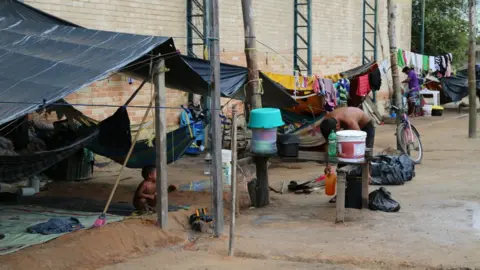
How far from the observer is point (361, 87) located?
46.4 ft

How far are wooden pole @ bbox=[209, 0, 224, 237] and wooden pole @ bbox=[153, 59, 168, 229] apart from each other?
0.52m

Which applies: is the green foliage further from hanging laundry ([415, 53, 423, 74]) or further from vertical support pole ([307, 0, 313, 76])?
vertical support pole ([307, 0, 313, 76])

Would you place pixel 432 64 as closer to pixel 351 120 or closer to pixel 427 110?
pixel 427 110

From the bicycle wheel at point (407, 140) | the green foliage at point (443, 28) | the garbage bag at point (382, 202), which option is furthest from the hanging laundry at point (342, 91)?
the green foliage at point (443, 28)

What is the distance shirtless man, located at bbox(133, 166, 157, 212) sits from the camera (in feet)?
25.2

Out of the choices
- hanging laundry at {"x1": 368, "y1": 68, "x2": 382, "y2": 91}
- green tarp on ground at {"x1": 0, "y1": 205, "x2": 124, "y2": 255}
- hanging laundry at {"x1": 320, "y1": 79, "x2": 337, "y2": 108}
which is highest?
hanging laundry at {"x1": 368, "y1": 68, "x2": 382, "y2": 91}

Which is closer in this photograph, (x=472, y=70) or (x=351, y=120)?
(x=351, y=120)

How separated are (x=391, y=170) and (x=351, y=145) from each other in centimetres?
254

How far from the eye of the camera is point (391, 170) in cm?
970

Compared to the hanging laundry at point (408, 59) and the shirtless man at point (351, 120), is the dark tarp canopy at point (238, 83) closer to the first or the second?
the shirtless man at point (351, 120)

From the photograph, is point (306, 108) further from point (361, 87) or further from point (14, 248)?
point (14, 248)

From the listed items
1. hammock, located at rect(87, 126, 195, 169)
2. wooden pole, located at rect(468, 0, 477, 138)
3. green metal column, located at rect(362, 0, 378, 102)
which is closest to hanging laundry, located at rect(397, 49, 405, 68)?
wooden pole, located at rect(468, 0, 477, 138)

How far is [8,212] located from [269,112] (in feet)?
10.9

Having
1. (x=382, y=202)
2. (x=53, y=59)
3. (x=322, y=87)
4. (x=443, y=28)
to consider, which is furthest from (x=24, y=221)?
(x=443, y=28)
